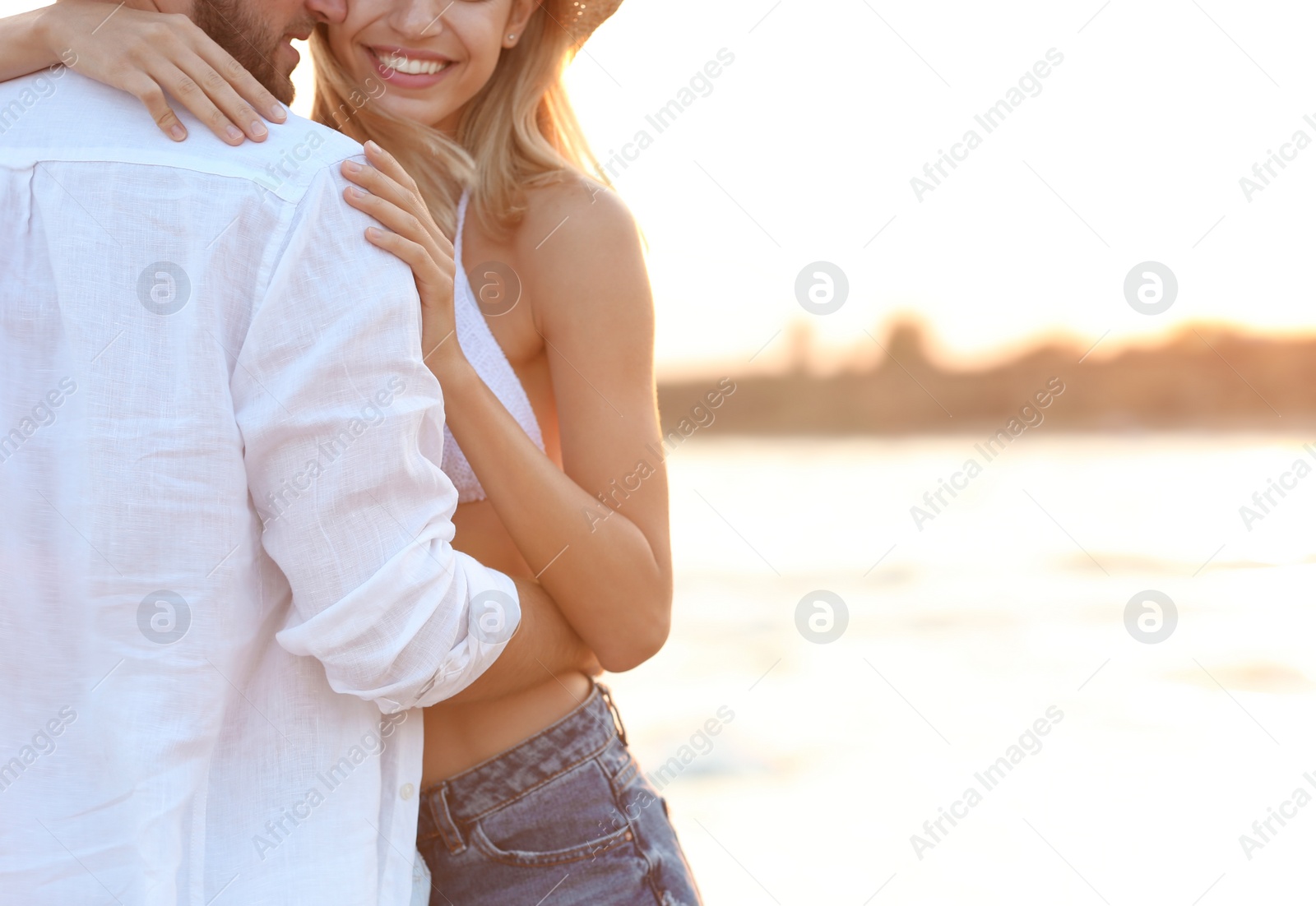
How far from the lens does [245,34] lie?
1229mm

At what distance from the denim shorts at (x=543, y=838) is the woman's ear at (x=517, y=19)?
1032 millimetres

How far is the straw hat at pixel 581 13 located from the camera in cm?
181

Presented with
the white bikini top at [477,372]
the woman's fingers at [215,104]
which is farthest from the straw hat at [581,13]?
the woman's fingers at [215,104]

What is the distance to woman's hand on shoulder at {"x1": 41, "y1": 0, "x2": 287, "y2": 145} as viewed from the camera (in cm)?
104

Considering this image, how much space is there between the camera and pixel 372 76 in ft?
5.60

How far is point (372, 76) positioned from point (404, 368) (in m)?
0.86

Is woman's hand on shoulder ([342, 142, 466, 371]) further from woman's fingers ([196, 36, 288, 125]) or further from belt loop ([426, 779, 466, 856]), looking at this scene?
belt loop ([426, 779, 466, 856])

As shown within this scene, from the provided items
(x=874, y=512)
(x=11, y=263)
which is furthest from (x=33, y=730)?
(x=874, y=512)

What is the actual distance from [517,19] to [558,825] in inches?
46.8

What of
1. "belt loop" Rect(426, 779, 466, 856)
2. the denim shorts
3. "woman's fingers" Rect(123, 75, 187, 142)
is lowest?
"belt loop" Rect(426, 779, 466, 856)

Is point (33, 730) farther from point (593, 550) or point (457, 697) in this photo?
point (593, 550)

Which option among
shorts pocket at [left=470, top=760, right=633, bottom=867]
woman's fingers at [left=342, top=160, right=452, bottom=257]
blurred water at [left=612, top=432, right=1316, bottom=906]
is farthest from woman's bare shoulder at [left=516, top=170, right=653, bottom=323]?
blurred water at [left=612, top=432, right=1316, bottom=906]

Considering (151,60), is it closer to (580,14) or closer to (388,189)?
(388,189)

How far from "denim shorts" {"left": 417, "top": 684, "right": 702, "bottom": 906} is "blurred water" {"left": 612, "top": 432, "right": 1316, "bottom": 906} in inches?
84.6
